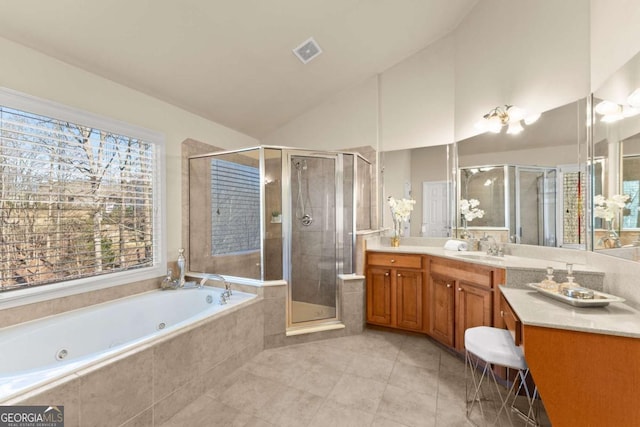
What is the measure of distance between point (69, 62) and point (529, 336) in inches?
130

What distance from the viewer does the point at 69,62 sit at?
6.57ft

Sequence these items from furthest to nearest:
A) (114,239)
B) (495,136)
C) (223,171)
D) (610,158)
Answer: (223,171), (495,136), (114,239), (610,158)

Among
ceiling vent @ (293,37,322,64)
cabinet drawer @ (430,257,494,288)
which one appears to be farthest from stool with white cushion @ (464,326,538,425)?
ceiling vent @ (293,37,322,64)

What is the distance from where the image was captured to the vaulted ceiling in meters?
1.82

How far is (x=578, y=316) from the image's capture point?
126 cm

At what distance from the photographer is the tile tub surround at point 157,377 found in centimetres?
126

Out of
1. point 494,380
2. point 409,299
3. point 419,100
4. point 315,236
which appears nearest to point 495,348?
point 494,380

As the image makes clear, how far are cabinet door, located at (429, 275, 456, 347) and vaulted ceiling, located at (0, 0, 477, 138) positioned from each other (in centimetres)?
254

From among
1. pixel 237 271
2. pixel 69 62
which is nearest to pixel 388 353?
pixel 237 271

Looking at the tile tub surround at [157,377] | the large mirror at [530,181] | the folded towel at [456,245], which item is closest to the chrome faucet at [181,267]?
the tile tub surround at [157,377]

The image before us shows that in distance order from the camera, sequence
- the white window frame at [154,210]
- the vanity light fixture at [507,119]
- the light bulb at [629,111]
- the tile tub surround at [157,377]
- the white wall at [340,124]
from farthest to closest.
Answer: the white wall at [340,124] → the vanity light fixture at [507,119] → the white window frame at [154,210] → the light bulb at [629,111] → the tile tub surround at [157,377]

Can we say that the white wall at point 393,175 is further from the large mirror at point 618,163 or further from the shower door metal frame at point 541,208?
the large mirror at point 618,163

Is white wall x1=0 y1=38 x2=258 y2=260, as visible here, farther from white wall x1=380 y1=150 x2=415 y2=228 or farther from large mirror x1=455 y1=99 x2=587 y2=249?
large mirror x1=455 y1=99 x2=587 y2=249

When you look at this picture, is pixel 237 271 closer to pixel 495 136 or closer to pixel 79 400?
pixel 79 400
